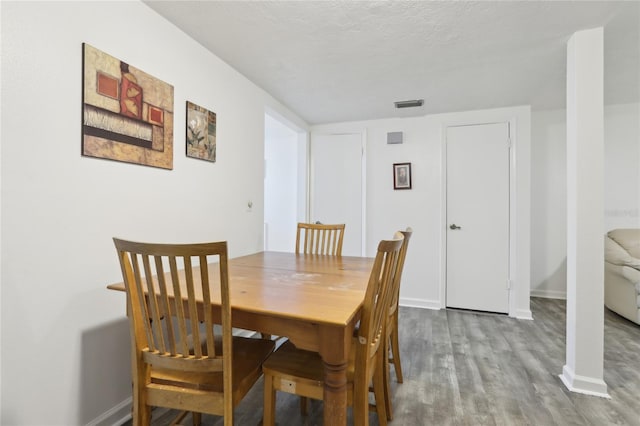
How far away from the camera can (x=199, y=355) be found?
1072 millimetres

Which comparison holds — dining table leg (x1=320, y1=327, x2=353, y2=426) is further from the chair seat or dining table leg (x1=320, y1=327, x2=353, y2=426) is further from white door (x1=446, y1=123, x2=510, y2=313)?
white door (x1=446, y1=123, x2=510, y2=313)

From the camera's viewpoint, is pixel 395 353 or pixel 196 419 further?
pixel 395 353

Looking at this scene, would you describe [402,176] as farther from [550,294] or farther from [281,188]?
[550,294]

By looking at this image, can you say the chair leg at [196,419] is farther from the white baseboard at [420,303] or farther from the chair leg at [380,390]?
the white baseboard at [420,303]

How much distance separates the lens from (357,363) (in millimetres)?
1174

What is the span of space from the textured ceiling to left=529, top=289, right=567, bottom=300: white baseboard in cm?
245

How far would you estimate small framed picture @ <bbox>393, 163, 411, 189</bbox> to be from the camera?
3.63 m

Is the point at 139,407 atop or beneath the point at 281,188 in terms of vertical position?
beneath

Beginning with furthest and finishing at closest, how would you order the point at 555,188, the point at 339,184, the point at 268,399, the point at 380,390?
the point at 339,184, the point at 555,188, the point at 380,390, the point at 268,399

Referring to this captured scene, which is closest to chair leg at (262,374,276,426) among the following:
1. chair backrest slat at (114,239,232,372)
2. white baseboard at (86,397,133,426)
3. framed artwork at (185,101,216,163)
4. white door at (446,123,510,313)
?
chair backrest slat at (114,239,232,372)

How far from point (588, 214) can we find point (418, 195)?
1.84m

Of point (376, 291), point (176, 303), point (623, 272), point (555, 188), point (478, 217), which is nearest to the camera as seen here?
point (176, 303)

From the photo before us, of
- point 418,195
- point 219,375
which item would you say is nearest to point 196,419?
point 219,375

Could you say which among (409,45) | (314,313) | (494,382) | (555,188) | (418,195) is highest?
(409,45)
